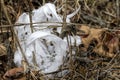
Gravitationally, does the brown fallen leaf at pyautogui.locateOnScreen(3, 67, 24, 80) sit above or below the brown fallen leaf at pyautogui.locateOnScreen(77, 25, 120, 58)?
below

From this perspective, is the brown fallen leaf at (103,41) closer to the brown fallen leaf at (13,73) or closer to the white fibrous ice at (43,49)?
the white fibrous ice at (43,49)

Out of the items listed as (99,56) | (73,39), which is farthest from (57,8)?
(99,56)

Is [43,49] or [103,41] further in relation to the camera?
[103,41]

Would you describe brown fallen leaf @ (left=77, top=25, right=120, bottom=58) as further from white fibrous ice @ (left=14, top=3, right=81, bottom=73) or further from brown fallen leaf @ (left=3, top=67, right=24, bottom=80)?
brown fallen leaf @ (left=3, top=67, right=24, bottom=80)

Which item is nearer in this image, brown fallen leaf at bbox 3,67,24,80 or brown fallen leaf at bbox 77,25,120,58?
brown fallen leaf at bbox 3,67,24,80

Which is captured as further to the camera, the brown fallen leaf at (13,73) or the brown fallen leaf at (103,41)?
the brown fallen leaf at (103,41)

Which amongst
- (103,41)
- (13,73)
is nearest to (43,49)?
(13,73)

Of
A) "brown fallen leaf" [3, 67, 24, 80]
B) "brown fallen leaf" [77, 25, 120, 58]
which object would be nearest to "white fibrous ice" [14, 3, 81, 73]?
"brown fallen leaf" [3, 67, 24, 80]

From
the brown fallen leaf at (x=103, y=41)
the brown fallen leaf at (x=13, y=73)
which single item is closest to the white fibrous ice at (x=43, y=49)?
the brown fallen leaf at (x=13, y=73)

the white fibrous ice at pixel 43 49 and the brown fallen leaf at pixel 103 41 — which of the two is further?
the brown fallen leaf at pixel 103 41

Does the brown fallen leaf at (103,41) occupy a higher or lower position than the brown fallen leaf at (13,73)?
higher

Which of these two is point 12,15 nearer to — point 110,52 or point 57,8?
point 57,8

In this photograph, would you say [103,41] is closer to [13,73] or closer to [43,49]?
[43,49]

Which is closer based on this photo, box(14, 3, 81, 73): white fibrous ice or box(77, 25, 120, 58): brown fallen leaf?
box(14, 3, 81, 73): white fibrous ice
